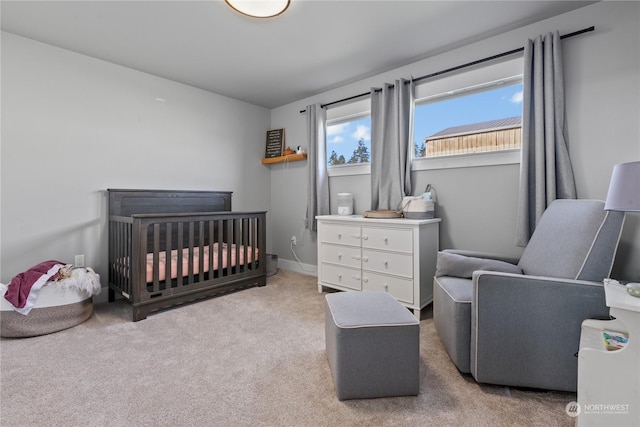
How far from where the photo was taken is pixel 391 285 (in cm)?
243

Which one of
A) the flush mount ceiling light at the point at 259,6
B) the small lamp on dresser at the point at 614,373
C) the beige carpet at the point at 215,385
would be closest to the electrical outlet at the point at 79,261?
the beige carpet at the point at 215,385

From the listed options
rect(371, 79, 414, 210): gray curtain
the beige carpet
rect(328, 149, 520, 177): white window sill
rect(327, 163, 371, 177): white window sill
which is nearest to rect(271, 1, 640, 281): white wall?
rect(328, 149, 520, 177): white window sill

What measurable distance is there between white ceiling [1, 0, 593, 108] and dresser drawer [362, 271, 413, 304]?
78.3 inches

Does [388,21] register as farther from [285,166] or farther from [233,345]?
[233,345]

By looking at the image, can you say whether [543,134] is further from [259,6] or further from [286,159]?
[286,159]

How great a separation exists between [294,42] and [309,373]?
2.46 metres

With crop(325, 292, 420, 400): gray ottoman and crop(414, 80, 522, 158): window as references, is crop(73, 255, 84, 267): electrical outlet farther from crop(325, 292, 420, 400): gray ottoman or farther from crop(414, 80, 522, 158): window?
crop(414, 80, 522, 158): window

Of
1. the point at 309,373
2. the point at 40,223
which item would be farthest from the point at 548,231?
the point at 40,223

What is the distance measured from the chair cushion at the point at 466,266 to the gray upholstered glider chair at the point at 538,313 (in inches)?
12.2

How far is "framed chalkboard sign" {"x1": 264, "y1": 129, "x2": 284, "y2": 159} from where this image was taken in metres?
3.96

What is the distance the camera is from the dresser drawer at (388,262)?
2.33 m

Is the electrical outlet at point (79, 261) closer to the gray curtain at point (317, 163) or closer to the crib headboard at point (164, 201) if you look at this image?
the crib headboard at point (164, 201)

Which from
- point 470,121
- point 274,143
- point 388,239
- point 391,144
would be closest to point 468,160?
point 470,121

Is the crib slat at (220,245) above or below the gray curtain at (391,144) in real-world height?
below
